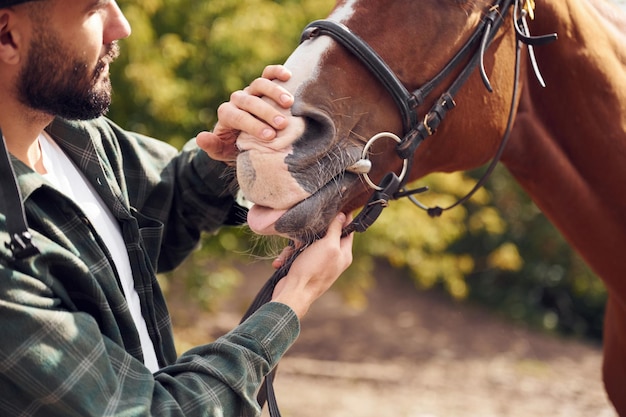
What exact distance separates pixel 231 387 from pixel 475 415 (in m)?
4.10

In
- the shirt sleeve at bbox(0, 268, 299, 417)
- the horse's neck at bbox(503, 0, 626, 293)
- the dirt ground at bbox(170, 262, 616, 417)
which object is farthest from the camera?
the dirt ground at bbox(170, 262, 616, 417)

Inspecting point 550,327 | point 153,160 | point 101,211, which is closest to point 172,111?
point 153,160

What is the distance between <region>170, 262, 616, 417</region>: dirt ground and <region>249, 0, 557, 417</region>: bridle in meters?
3.46

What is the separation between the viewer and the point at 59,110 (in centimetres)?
175

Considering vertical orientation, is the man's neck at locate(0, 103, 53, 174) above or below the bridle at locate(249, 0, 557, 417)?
above

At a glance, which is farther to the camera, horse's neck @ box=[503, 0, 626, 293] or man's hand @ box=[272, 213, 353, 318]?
horse's neck @ box=[503, 0, 626, 293]

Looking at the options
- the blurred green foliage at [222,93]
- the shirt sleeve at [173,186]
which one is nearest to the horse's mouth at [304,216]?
the shirt sleeve at [173,186]

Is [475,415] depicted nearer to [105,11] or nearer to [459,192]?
[459,192]

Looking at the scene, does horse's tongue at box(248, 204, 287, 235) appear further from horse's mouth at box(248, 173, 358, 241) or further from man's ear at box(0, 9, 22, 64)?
man's ear at box(0, 9, 22, 64)

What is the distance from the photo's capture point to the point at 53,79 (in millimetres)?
1706

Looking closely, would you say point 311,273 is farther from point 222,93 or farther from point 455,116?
point 222,93

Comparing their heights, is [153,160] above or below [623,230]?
above

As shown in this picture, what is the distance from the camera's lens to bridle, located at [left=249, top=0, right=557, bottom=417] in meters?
1.92

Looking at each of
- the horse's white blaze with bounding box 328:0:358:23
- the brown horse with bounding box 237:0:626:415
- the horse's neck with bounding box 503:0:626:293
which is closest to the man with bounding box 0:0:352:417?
the brown horse with bounding box 237:0:626:415
